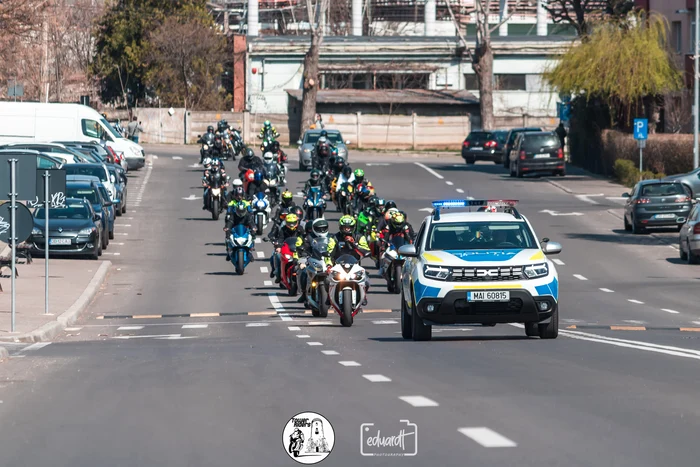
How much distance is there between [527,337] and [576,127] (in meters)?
45.6

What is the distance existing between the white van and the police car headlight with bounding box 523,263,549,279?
118 ft

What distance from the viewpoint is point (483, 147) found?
64.4 metres

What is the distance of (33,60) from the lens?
3039 inches

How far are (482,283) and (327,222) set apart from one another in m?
8.46

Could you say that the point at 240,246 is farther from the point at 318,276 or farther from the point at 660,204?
the point at 660,204

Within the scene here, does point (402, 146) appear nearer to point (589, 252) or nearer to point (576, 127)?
point (576, 127)

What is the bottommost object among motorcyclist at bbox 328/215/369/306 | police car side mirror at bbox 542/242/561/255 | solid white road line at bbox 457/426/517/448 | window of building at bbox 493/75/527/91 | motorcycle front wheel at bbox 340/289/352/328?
motorcycle front wheel at bbox 340/289/352/328

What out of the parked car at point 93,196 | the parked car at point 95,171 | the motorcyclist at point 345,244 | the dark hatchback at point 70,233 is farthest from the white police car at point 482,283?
the parked car at point 95,171

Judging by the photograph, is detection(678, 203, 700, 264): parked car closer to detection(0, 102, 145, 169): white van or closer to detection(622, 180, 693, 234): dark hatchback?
detection(622, 180, 693, 234): dark hatchback

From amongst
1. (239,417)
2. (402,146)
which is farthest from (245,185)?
(402,146)

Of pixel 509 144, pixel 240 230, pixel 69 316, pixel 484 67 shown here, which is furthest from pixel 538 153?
pixel 69 316

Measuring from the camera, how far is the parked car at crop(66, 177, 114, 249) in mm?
35156

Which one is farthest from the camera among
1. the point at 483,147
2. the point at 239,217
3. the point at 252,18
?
the point at 252,18

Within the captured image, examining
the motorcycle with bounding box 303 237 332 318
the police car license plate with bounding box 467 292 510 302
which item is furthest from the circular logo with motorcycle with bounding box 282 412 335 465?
the motorcycle with bounding box 303 237 332 318
